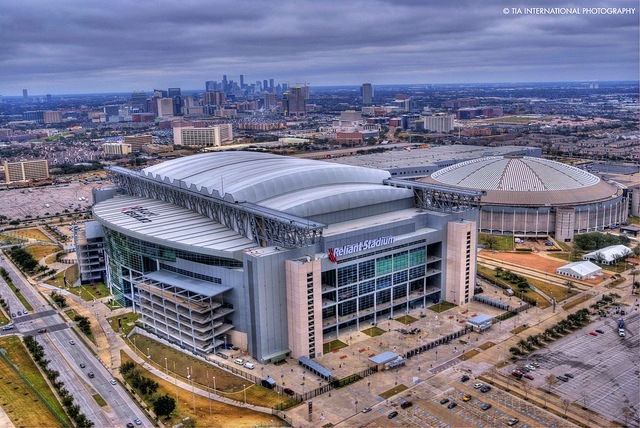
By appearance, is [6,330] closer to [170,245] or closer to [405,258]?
[170,245]

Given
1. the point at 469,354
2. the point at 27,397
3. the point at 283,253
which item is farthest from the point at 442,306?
the point at 27,397

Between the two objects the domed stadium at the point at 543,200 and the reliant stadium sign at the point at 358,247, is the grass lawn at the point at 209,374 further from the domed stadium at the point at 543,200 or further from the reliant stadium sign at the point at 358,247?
the domed stadium at the point at 543,200

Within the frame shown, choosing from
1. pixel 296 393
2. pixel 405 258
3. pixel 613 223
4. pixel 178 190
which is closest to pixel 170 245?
pixel 178 190

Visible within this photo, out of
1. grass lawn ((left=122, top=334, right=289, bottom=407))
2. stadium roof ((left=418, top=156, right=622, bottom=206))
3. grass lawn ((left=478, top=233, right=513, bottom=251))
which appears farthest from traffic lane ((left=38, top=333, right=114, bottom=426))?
stadium roof ((left=418, top=156, right=622, bottom=206))

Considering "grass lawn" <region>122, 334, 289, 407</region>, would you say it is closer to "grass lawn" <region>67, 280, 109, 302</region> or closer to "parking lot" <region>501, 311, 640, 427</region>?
"grass lawn" <region>67, 280, 109, 302</region>

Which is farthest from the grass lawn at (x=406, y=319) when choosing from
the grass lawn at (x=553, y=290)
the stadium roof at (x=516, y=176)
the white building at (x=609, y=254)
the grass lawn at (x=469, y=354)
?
the stadium roof at (x=516, y=176)

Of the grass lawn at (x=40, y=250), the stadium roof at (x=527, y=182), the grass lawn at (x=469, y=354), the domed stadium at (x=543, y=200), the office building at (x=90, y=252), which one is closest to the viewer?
the grass lawn at (x=469, y=354)

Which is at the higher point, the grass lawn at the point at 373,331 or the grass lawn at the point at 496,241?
the grass lawn at the point at 496,241

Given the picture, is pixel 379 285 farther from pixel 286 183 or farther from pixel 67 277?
pixel 67 277
